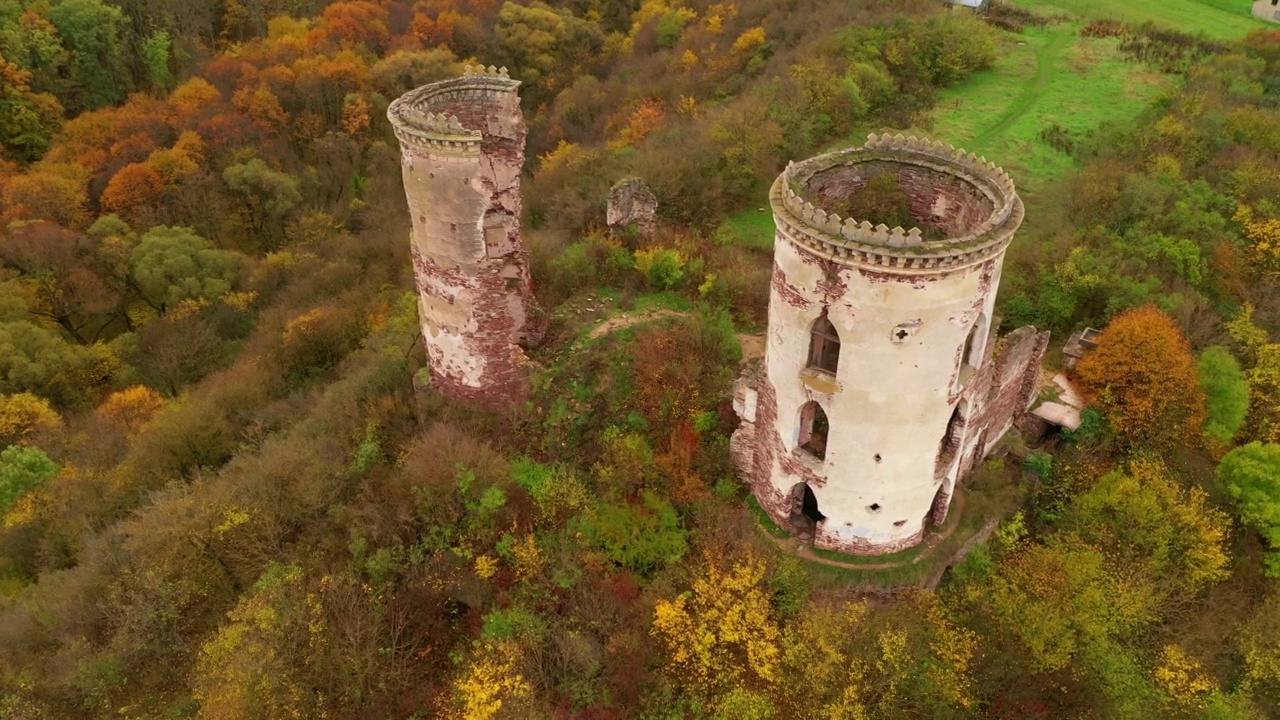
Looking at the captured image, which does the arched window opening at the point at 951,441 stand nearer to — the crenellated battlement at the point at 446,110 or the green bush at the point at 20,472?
the crenellated battlement at the point at 446,110

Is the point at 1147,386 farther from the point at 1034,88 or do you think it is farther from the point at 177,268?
the point at 177,268

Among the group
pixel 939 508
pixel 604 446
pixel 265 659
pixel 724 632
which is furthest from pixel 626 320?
pixel 265 659

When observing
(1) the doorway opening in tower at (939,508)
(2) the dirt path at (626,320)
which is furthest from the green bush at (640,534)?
(2) the dirt path at (626,320)

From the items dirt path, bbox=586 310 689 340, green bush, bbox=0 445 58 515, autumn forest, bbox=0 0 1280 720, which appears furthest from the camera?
→ green bush, bbox=0 445 58 515

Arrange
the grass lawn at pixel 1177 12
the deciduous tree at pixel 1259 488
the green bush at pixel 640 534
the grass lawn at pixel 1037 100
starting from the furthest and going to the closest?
the grass lawn at pixel 1177 12, the grass lawn at pixel 1037 100, the deciduous tree at pixel 1259 488, the green bush at pixel 640 534

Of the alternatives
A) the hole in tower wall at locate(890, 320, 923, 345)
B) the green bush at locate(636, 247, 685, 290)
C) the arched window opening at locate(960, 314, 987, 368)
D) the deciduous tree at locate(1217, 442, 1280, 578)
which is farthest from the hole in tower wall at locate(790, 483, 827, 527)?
the deciduous tree at locate(1217, 442, 1280, 578)

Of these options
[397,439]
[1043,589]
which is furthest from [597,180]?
[1043,589]

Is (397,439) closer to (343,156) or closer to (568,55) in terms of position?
(343,156)

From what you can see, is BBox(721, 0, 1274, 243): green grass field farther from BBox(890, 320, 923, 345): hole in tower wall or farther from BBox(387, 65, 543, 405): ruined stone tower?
BBox(890, 320, 923, 345): hole in tower wall
